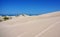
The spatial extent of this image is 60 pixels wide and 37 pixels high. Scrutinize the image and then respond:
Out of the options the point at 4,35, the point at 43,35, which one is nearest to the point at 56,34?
the point at 43,35

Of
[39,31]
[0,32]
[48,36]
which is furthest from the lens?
[0,32]

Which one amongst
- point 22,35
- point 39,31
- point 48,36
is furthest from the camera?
point 39,31

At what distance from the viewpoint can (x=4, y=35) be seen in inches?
126

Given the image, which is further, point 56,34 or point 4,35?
point 4,35

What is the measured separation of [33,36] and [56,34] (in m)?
0.56

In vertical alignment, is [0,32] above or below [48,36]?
above

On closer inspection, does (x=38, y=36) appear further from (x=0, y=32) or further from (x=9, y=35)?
(x=0, y=32)

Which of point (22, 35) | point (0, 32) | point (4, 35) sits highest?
point (0, 32)

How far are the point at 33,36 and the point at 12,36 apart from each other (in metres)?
0.56

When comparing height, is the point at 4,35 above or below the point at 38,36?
above

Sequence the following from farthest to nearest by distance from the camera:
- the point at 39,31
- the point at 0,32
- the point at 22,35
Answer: the point at 0,32, the point at 39,31, the point at 22,35

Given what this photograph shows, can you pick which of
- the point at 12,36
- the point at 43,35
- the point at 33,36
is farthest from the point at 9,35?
the point at 43,35

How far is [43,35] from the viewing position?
2.86m

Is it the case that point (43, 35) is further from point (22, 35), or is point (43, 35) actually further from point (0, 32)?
point (0, 32)
